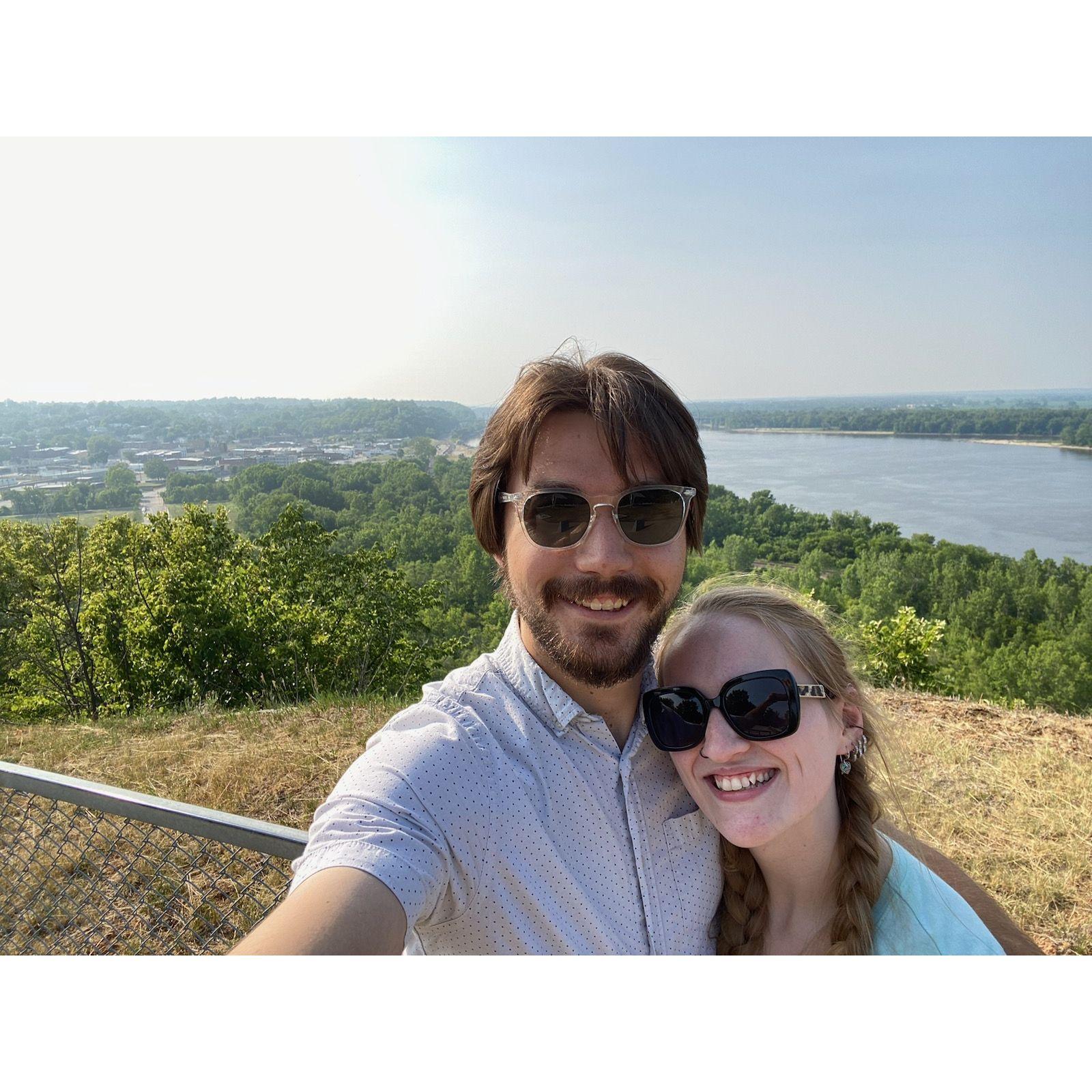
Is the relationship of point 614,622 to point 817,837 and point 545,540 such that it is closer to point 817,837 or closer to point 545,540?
point 545,540

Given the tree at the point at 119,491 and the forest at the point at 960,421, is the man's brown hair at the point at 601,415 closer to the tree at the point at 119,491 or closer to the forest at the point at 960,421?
the tree at the point at 119,491

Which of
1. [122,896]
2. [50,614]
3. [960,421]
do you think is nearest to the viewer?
[122,896]

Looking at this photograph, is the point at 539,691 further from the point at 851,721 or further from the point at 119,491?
the point at 119,491

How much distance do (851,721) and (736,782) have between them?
1.12 feet

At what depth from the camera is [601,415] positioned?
1.50 meters

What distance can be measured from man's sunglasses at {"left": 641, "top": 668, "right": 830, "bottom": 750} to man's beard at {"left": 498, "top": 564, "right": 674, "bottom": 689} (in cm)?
9

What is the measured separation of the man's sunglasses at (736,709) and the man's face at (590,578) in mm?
100

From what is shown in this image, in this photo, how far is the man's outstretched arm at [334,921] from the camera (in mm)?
999

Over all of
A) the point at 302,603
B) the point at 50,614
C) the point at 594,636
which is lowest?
the point at 50,614

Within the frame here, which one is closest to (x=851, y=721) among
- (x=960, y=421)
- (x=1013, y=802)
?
(x=1013, y=802)

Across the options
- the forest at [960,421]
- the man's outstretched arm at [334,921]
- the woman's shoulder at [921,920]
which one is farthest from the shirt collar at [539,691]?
the forest at [960,421]

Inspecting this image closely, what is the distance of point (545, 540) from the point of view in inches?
58.4

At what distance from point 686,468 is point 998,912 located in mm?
1255

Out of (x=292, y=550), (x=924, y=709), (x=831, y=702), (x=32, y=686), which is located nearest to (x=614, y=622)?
(x=831, y=702)
